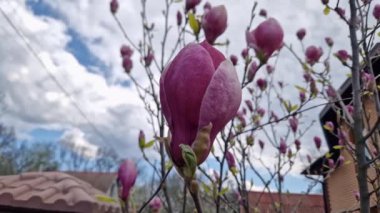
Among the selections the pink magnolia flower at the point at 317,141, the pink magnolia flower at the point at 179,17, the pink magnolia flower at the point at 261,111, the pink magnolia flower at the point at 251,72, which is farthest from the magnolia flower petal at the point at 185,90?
the pink magnolia flower at the point at 317,141

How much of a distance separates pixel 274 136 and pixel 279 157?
231 millimetres

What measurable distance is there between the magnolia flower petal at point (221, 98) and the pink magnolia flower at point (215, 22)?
0.40 m

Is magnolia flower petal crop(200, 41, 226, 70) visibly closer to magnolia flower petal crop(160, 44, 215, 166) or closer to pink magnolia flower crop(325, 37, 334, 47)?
magnolia flower petal crop(160, 44, 215, 166)

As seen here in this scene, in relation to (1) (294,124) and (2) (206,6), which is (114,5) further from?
(1) (294,124)

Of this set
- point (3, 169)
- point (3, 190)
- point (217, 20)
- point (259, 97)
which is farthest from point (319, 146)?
point (3, 169)

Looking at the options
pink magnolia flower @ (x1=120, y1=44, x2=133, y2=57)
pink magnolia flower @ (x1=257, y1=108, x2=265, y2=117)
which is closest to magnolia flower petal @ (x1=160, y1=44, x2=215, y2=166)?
pink magnolia flower @ (x1=120, y1=44, x2=133, y2=57)

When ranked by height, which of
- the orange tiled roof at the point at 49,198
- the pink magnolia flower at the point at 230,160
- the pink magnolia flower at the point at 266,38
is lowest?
the pink magnolia flower at the point at 230,160

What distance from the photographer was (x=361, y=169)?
3.41 feet

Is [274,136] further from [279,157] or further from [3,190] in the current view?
[3,190]

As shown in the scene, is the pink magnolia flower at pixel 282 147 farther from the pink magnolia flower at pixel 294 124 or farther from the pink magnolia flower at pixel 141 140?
the pink magnolia flower at pixel 141 140

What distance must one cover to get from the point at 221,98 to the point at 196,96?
0.04m

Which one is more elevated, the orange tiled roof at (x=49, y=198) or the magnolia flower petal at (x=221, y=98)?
the orange tiled roof at (x=49, y=198)

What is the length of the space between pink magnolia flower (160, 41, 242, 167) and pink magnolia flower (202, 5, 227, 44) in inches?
14.8

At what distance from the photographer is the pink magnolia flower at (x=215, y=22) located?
97 cm
